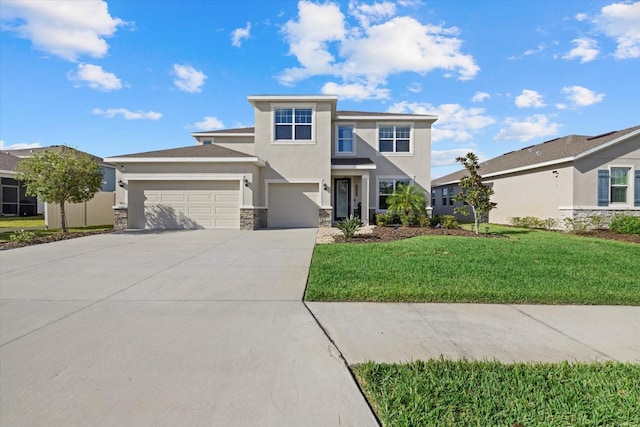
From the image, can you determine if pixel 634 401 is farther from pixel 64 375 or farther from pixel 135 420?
pixel 64 375

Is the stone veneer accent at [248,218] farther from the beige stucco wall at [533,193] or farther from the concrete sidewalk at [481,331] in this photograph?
the beige stucco wall at [533,193]

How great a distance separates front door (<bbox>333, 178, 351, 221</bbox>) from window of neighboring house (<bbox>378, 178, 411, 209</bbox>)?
Result: 174 centimetres

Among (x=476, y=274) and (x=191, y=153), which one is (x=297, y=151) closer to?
(x=191, y=153)

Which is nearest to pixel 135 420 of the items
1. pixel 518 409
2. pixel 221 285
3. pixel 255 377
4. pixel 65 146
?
pixel 255 377

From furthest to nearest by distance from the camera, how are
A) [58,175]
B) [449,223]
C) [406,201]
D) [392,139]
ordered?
[392,139]
[406,201]
[449,223]
[58,175]

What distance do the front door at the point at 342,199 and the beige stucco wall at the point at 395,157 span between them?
4.19 ft

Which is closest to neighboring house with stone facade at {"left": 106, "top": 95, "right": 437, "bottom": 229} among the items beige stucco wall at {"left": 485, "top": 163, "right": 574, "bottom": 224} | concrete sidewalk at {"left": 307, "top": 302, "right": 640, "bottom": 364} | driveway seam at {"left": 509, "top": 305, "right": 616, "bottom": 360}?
beige stucco wall at {"left": 485, "top": 163, "right": 574, "bottom": 224}

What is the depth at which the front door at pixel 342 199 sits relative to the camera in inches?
731

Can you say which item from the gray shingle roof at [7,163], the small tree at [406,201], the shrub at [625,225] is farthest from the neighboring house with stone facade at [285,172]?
the gray shingle roof at [7,163]

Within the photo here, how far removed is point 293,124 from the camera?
1691cm

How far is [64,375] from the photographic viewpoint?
3.18 m

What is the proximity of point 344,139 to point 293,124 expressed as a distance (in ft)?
11.2

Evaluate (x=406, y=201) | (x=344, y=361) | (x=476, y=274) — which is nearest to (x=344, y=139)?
(x=406, y=201)

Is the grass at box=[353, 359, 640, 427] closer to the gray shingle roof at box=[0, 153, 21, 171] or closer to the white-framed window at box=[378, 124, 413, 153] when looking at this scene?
the white-framed window at box=[378, 124, 413, 153]
